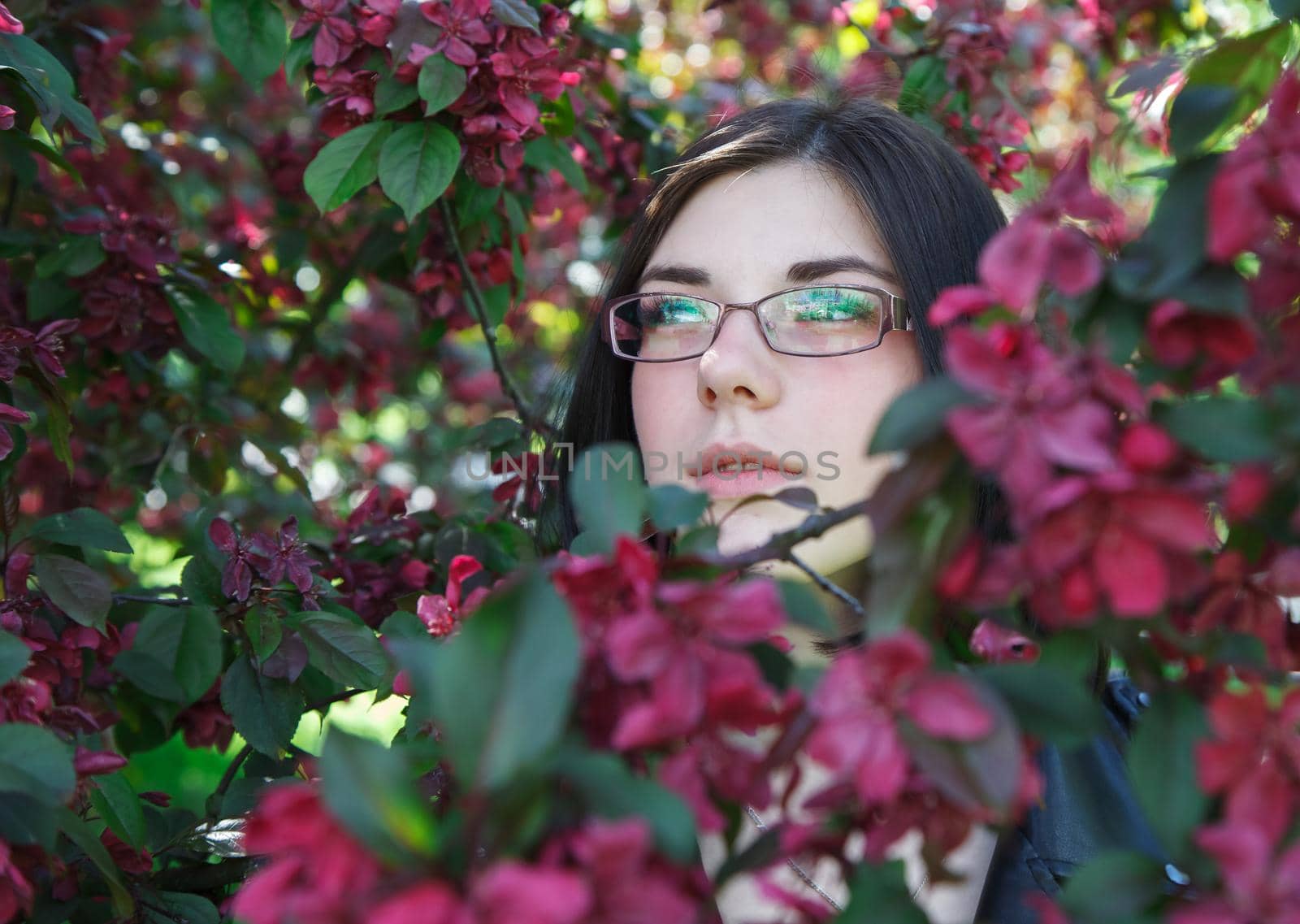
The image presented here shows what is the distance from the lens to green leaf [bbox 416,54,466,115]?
1.22m

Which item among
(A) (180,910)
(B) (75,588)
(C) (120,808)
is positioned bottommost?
(A) (180,910)

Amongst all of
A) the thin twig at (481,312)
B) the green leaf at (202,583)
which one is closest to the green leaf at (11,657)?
the green leaf at (202,583)

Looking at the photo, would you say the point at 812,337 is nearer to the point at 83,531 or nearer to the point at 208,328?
the point at 83,531

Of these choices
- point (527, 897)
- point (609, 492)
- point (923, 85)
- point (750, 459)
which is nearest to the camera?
point (527, 897)

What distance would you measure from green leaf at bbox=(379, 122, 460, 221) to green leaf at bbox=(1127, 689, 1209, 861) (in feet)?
2.97

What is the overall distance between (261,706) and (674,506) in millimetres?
702

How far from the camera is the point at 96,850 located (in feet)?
2.60

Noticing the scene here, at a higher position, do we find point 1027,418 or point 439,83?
point 439,83

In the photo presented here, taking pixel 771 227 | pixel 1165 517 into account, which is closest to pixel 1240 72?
Answer: pixel 1165 517

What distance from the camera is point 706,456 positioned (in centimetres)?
110

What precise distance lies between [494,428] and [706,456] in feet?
1.87

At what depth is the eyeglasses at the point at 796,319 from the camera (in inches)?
44.9

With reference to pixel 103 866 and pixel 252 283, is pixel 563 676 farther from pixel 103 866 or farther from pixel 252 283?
pixel 252 283

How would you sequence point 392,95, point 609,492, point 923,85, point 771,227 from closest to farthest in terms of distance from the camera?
point 609,492, point 771,227, point 392,95, point 923,85
